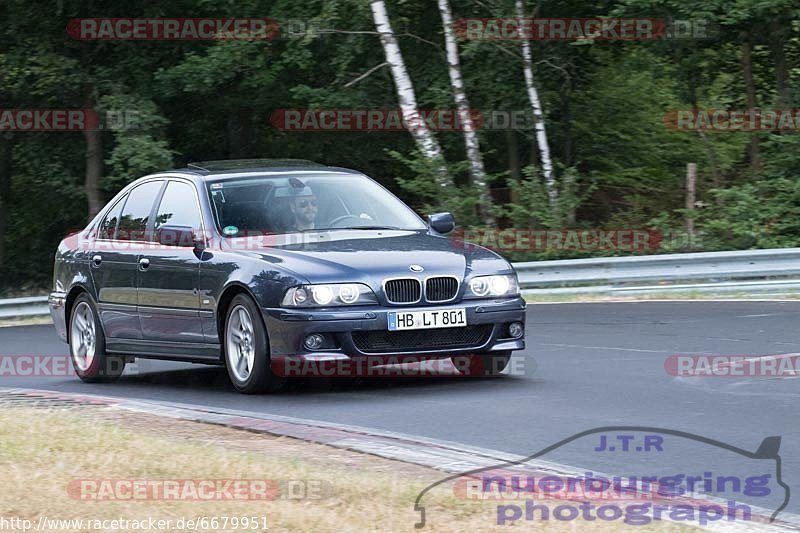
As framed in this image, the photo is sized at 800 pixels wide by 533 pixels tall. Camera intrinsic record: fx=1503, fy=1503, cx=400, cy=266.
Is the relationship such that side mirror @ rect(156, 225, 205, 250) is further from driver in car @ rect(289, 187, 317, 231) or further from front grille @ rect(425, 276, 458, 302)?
front grille @ rect(425, 276, 458, 302)

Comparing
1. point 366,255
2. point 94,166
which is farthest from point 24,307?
point 366,255

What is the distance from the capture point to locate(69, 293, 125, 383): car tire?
1227cm

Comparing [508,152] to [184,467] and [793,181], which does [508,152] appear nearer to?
[793,181]

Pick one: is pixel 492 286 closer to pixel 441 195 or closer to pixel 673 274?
pixel 673 274

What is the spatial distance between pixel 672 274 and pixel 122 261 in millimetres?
9401

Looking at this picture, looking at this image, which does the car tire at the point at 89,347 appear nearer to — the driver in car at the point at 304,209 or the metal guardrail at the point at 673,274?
the driver in car at the point at 304,209

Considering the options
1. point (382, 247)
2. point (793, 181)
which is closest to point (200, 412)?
point (382, 247)

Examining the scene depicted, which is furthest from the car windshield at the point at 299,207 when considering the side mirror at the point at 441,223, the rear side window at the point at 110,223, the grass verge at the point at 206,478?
the grass verge at the point at 206,478

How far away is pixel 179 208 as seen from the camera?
1151cm

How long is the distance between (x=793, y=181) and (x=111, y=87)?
14.2 m

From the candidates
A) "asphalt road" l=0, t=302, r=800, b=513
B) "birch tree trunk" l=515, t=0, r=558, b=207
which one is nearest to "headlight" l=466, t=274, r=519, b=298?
"asphalt road" l=0, t=302, r=800, b=513

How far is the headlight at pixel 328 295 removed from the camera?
9875 millimetres

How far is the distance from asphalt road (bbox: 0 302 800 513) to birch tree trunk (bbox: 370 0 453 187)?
11.4 m

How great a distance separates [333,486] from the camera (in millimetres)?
6426
